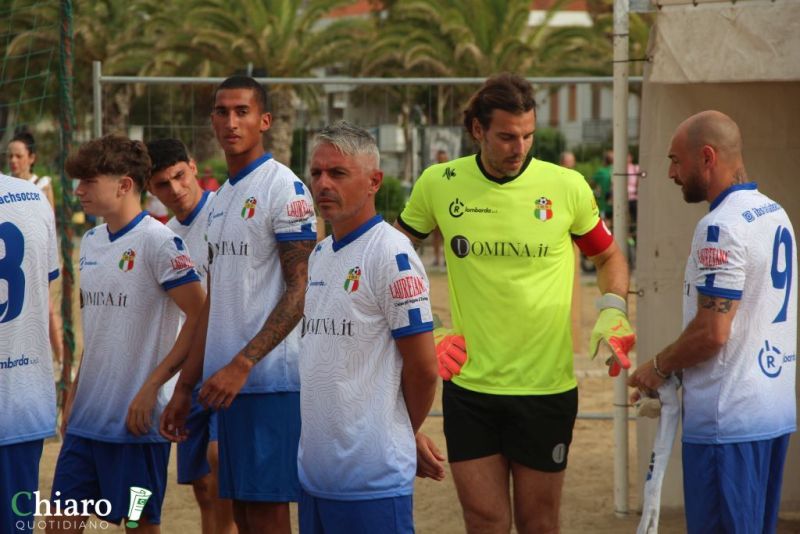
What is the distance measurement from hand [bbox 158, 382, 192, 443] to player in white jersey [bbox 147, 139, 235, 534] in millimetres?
914

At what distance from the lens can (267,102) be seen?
5027mm

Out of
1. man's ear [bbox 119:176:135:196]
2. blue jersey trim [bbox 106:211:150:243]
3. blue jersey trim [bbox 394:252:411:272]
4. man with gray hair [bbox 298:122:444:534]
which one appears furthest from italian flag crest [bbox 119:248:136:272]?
blue jersey trim [bbox 394:252:411:272]

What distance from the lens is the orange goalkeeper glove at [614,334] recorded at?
4.85m

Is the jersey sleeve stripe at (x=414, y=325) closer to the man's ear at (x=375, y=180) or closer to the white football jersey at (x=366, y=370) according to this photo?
the white football jersey at (x=366, y=370)

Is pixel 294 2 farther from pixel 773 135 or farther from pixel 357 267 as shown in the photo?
pixel 357 267

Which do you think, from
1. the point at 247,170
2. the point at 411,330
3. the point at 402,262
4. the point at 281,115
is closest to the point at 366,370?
the point at 411,330

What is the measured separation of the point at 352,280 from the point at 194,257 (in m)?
2.52

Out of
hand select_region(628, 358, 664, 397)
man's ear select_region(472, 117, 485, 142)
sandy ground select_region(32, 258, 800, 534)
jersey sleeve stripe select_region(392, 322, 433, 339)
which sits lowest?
sandy ground select_region(32, 258, 800, 534)

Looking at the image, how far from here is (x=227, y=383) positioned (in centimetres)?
450

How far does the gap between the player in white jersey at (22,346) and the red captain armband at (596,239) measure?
2.10 m

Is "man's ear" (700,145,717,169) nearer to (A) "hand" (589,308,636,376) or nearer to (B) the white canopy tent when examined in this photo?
(A) "hand" (589,308,636,376)

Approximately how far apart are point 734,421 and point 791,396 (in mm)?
355

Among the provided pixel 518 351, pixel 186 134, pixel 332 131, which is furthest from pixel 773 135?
pixel 186 134

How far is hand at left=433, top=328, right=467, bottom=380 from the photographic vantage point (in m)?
4.87
